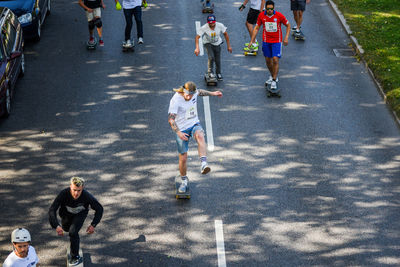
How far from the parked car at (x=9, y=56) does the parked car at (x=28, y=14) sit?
2.85 feet

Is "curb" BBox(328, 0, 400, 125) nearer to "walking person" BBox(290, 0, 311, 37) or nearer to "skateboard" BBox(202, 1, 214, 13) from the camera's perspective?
"walking person" BBox(290, 0, 311, 37)

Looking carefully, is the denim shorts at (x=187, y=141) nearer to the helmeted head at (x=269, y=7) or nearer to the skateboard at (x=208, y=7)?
the helmeted head at (x=269, y=7)

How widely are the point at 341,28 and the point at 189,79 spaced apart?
5795mm

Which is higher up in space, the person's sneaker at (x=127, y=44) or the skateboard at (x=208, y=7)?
the skateboard at (x=208, y=7)

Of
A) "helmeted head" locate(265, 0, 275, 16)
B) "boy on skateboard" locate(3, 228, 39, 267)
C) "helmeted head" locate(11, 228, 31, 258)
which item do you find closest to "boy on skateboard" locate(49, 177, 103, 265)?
"boy on skateboard" locate(3, 228, 39, 267)

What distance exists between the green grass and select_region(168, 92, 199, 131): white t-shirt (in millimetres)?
5330

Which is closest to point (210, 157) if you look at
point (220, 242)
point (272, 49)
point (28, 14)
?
point (220, 242)

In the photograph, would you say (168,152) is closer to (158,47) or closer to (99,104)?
(99,104)

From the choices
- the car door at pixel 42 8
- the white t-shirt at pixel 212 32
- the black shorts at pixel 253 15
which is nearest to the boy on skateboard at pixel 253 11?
the black shorts at pixel 253 15

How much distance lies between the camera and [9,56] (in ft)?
45.0

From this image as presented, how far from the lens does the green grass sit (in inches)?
572

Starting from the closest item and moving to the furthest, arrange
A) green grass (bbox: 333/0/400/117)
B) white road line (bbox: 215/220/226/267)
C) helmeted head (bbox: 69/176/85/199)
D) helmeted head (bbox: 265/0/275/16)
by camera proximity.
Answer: helmeted head (bbox: 69/176/85/199) < white road line (bbox: 215/220/226/267) < helmeted head (bbox: 265/0/275/16) < green grass (bbox: 333/0/400/117)

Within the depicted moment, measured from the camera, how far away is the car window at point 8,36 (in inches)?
548

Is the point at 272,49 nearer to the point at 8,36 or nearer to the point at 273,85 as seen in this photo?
the point at 273,85
